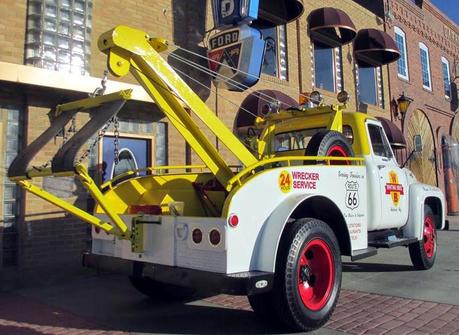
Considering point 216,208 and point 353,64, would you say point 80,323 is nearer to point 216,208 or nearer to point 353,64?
point 216,208

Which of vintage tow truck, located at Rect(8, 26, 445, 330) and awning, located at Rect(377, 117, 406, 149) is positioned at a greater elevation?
awning, located at Rect(377, 117, 406, 149)

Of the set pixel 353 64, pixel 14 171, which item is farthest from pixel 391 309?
pixel 353 64

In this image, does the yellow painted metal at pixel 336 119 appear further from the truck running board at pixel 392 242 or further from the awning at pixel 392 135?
the awning at pixel 392 135

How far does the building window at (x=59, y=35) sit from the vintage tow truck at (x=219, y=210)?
2985mm

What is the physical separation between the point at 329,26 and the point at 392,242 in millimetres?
8142

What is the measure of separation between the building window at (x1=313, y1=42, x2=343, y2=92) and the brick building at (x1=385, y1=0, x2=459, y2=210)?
3671 mm

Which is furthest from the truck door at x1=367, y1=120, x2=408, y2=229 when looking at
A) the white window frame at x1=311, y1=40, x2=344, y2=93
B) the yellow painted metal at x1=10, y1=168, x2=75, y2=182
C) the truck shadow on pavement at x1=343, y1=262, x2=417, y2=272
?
the white window frame at x1=311, y1=40, x2=344, y2=93

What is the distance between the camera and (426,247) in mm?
7887

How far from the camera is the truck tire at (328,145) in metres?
5.42

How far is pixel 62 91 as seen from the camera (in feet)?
25.1

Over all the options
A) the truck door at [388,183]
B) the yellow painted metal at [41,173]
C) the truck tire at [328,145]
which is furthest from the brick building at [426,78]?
the yellow painted metal at [41,173]

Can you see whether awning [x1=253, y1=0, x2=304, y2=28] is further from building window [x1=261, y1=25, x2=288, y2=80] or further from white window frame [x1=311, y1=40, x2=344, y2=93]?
white window frame [x1=311, y1=40, x2=344, y2=93]

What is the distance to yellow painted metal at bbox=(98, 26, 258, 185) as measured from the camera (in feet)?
14.1

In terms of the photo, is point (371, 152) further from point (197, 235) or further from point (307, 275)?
point (197, 235)
